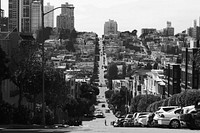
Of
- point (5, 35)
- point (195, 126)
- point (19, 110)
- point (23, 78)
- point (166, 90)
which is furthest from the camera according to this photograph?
point (166, 90)

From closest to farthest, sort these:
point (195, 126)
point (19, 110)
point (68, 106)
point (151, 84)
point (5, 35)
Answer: point (195, 126) → point (19, 110) → point (5, 35) → point (68, 106) → point (151, 84)

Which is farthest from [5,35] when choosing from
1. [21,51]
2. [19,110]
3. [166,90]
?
[166,90]

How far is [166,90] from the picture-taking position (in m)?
109

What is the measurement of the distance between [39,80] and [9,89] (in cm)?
846

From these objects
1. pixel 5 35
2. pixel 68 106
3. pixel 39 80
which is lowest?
pixel 68 106

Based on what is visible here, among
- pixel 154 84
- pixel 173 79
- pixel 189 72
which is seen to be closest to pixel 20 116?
pixel 189 72

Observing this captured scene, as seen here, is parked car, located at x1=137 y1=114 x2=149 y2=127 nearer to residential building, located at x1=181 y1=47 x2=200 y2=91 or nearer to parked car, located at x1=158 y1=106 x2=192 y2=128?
parked car, located at x1=158 y1=106 x2=192 y2=128

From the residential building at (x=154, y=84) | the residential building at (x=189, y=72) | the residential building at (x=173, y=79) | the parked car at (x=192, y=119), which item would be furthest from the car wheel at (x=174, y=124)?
the residential building at (x=154, y=84)

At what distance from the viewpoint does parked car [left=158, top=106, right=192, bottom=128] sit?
109 ft

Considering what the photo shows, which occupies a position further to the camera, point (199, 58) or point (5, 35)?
point (5, 35)

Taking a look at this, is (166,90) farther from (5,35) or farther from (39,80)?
(39,80)

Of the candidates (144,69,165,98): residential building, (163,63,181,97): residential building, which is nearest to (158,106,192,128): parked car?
(163,63,181,97): residential building

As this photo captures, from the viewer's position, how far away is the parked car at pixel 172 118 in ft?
109

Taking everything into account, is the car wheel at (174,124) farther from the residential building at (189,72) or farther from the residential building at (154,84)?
the residential building at (154,84)
